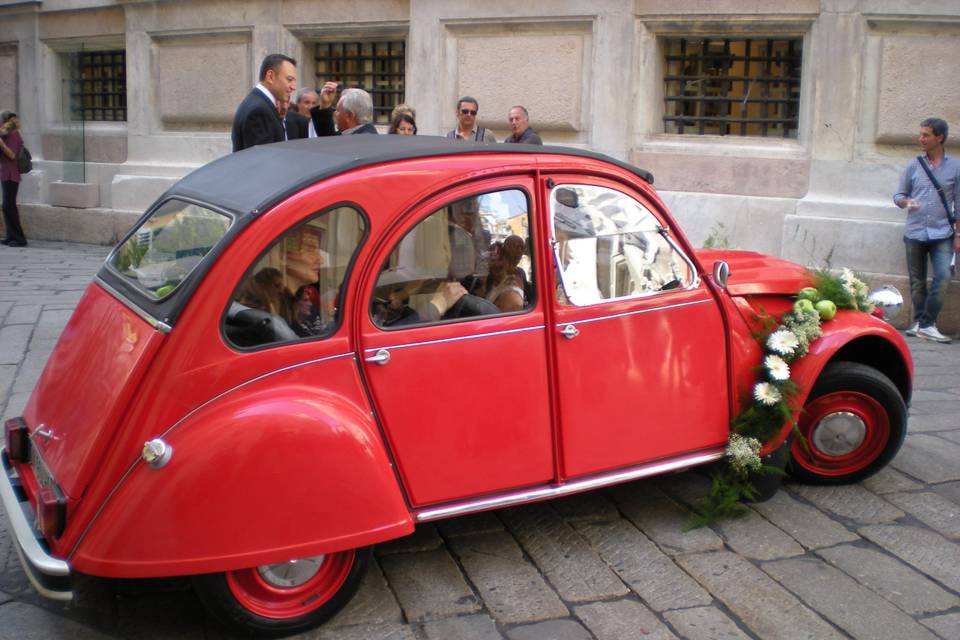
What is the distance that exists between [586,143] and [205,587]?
24.1 ft

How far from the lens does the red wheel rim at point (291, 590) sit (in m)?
3.45

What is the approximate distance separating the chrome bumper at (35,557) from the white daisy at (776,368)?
2.83m

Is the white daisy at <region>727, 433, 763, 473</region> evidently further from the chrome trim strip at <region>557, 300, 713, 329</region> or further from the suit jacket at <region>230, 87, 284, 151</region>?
the suit jacket at <region>230, 87, 284, 151</region>

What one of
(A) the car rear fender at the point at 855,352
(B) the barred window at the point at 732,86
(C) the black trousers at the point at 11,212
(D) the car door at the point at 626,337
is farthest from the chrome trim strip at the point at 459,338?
(C) the black trousers at the point at 11,212

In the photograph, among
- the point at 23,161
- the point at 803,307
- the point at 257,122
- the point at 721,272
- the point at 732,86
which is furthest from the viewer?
the point at 23,161

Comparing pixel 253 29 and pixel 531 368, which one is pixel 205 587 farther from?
pixel 253 29

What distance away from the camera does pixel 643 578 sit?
396 centimetres

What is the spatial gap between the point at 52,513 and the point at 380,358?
116cm

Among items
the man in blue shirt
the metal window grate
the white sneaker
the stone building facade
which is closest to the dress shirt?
the man in blue shirt

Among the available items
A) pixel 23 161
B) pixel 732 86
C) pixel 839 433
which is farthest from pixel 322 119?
pixel 23 161

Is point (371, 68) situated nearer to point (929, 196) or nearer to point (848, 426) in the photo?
point (929, 196)

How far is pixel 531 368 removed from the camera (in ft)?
12.8

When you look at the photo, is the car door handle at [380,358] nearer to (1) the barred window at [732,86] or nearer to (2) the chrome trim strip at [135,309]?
(2) the chrome trim strip at [135,309]

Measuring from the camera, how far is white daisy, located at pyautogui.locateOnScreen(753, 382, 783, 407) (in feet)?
14.3
